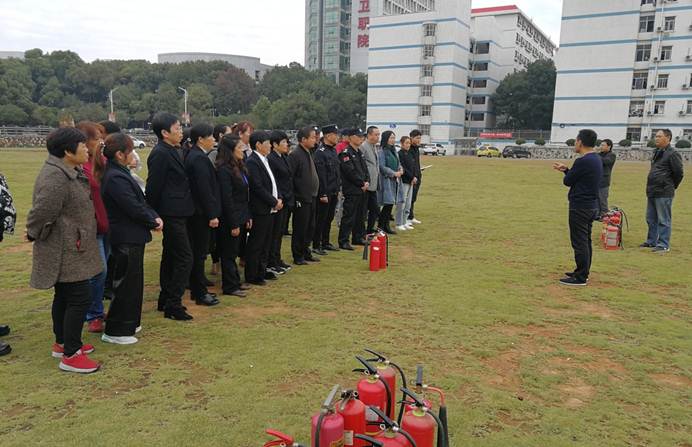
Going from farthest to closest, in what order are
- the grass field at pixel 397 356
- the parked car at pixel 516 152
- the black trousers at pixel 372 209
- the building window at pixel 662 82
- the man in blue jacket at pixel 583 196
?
the parked car at pixel 516 152 < the building window at pixel 662 82 < the black trousers at pixel 372 209 < the man in blue jacket at pixel 583 196 < the grass field at pixel 397 356

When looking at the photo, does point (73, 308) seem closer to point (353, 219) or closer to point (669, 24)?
point (353, 219)

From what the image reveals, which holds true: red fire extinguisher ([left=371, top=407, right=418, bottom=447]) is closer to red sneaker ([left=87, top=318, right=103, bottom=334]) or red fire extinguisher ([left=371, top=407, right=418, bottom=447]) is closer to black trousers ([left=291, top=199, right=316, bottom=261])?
red sneaker ([left=87, top=318, right=103, bottom=334])

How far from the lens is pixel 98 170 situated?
15.0 feet

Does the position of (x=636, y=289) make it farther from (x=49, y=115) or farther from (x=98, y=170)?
(x=49, y=115)

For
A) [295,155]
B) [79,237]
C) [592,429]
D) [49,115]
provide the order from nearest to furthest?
[592,429] < [79,237] < [295,155] < [49,115]

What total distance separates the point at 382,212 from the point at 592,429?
6.56 meters

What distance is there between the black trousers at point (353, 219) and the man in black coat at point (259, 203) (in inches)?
83.6

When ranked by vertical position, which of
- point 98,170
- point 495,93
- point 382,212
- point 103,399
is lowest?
point 103,399

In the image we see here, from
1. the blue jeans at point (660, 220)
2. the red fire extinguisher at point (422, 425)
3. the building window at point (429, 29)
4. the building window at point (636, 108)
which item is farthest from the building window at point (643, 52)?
the red fire extinguisher at point (422, 425)

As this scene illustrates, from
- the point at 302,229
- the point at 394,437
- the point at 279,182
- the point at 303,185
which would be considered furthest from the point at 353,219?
the point at 394,437

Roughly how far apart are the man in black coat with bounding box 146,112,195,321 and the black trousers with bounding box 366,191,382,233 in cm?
445

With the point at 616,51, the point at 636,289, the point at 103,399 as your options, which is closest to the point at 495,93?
the point at 616,51

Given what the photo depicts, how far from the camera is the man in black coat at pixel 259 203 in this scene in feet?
19.3

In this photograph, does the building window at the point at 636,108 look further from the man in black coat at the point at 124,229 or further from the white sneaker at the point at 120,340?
the white sneaker at the point at 120,340
